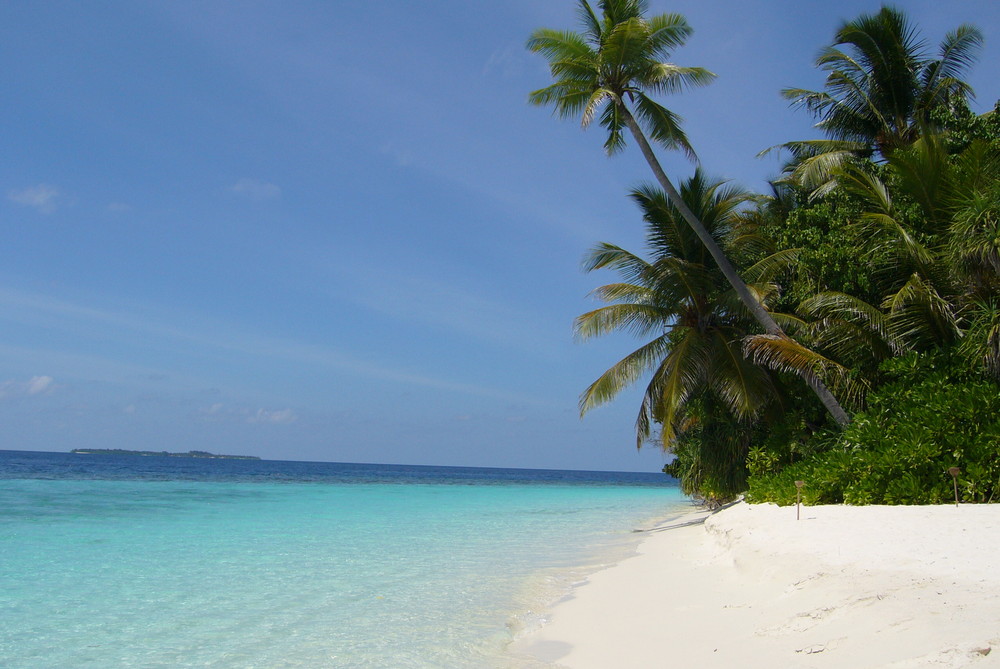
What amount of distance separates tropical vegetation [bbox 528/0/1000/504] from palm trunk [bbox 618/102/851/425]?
40 millimetres

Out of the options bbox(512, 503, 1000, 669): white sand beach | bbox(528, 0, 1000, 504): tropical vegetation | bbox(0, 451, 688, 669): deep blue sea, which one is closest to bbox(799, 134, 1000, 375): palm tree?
bbox(528, 0, 1000, 504): tropical vegetation

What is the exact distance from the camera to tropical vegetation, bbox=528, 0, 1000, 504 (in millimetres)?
8289

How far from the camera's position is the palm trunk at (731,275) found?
10.5m

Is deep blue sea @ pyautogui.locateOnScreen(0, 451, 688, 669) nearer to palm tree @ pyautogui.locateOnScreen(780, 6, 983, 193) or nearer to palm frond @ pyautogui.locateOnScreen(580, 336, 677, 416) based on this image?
palm frond @ pyautogui.locateOnScreen(580, 336, 677, 416)

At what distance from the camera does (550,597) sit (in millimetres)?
6957

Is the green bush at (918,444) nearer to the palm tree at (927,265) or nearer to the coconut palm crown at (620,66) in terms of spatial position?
the palm tree at (927,265)

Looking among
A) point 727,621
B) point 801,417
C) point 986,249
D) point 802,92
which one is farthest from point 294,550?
point 802,92

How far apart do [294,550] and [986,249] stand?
34.3 feet

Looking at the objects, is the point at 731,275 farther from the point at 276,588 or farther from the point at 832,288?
the point at 276,588

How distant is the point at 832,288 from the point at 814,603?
8.15m

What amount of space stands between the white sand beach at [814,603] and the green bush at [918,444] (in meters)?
0.71

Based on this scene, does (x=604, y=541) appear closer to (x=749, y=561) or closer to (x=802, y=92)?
(x=749, y=561)

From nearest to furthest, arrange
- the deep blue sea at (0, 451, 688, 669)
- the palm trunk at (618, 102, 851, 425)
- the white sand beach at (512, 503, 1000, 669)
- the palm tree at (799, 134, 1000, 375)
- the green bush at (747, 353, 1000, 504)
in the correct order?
the white sand beach at (512, 503, 1000, 669), the deep blue sea at (0, 451, 688, 669), the green bush at (747, 353, 1000, 504), the palm tree at (799, 134, 1000, 375), the palm trunk at (618, 102, 851, 425)

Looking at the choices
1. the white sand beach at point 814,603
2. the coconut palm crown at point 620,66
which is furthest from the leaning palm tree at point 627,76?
the white sand beach at point 814,603
